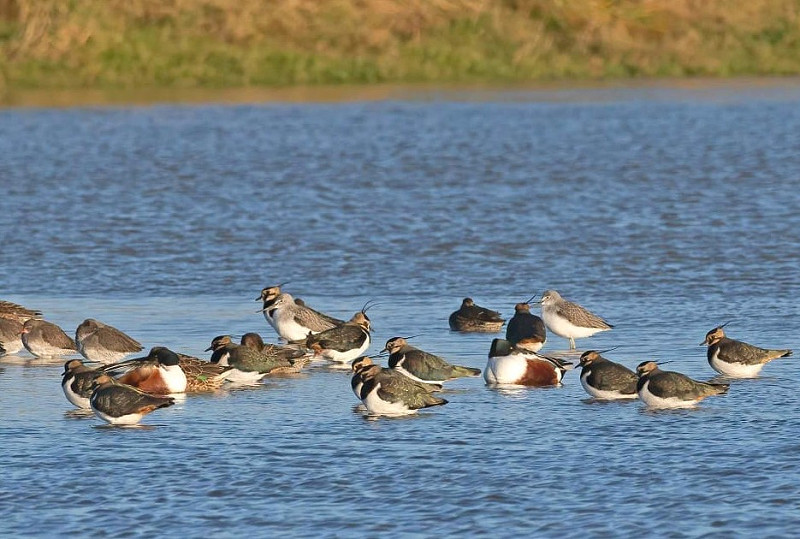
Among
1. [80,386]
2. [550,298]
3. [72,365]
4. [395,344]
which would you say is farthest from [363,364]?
[550,298]

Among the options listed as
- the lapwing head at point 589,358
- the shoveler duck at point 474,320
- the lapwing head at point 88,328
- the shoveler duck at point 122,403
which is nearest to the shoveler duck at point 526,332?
the shoveler duck at point 474,320

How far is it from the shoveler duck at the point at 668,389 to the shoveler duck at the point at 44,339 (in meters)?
5.43

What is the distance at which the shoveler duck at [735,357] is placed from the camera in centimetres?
1432

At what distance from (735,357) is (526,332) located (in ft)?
7.68

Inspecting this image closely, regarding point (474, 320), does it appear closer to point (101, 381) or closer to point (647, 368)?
point (647, 368)

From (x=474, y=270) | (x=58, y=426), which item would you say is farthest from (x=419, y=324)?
(x=58, y=426)

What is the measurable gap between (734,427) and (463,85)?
3867 cm

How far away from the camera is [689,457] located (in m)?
11.8

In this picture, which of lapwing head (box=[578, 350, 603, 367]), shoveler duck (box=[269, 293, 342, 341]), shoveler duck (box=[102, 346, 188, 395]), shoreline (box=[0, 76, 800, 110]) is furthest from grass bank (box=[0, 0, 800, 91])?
lapwing head (box=[578, 350, 603, 367])

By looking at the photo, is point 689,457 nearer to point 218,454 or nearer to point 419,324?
point 218,454

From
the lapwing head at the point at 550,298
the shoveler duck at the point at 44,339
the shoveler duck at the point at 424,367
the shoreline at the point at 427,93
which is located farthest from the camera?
the shoreline at the point at 427,93

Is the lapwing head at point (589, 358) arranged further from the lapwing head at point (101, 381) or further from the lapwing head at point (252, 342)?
the lapwing head at point (101, 381)

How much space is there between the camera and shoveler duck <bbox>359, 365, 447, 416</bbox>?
1323cm

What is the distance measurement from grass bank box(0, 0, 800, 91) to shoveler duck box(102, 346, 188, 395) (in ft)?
111
